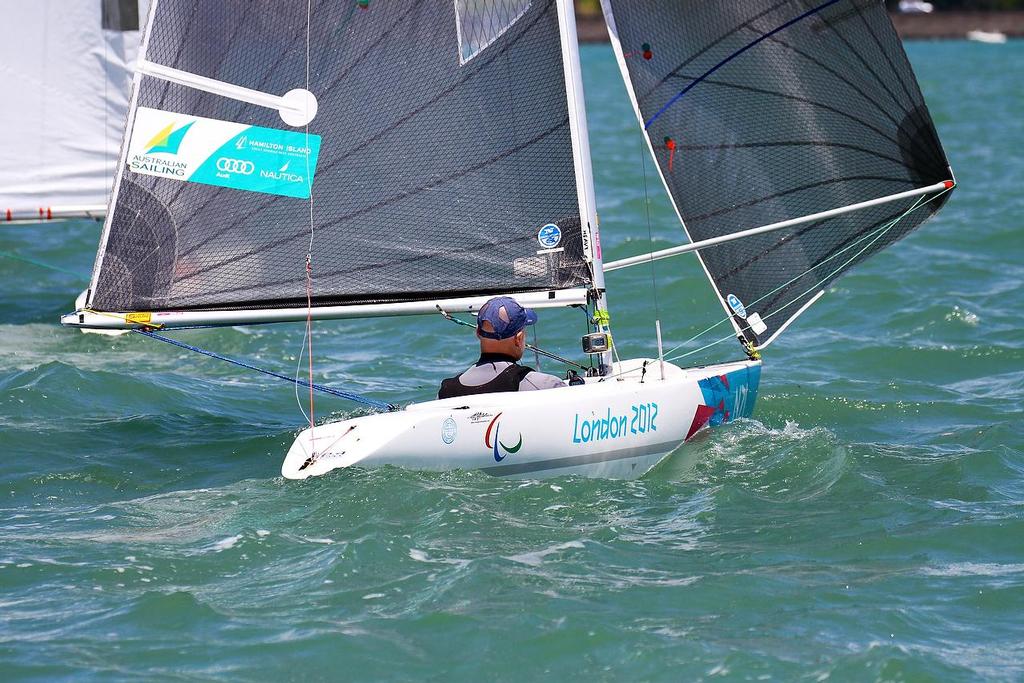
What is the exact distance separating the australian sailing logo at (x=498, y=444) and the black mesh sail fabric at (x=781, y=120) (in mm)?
2166

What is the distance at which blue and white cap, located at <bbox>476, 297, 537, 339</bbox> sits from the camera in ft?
22.4

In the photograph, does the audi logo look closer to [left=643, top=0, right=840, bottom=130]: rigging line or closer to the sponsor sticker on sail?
the sponsor sticker on sail

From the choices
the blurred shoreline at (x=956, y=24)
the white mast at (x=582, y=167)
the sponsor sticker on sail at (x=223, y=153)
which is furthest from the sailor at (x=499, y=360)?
the blurred shoreline at (x=956, y=24)

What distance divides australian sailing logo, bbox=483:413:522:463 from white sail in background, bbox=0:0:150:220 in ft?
21.2

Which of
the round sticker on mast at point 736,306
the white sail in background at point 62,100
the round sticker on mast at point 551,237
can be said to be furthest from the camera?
the white sail in background at point 62,100

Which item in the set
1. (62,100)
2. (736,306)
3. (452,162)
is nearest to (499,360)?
(452,162)

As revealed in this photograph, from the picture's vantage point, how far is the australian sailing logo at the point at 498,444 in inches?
259

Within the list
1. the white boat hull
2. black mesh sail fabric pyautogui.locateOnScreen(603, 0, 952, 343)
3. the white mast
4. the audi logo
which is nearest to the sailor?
the white boat hull

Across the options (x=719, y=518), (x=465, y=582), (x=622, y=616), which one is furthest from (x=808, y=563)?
(x=465, y=582)

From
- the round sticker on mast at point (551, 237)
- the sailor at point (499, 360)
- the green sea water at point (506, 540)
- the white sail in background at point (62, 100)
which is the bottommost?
the green sea water at point (506, 540)

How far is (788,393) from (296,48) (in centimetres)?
398

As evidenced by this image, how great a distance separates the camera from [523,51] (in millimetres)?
7414

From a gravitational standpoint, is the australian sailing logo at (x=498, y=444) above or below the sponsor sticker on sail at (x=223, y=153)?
below

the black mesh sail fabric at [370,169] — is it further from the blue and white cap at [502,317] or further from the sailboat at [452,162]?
the blue and white cap at [502,317]
